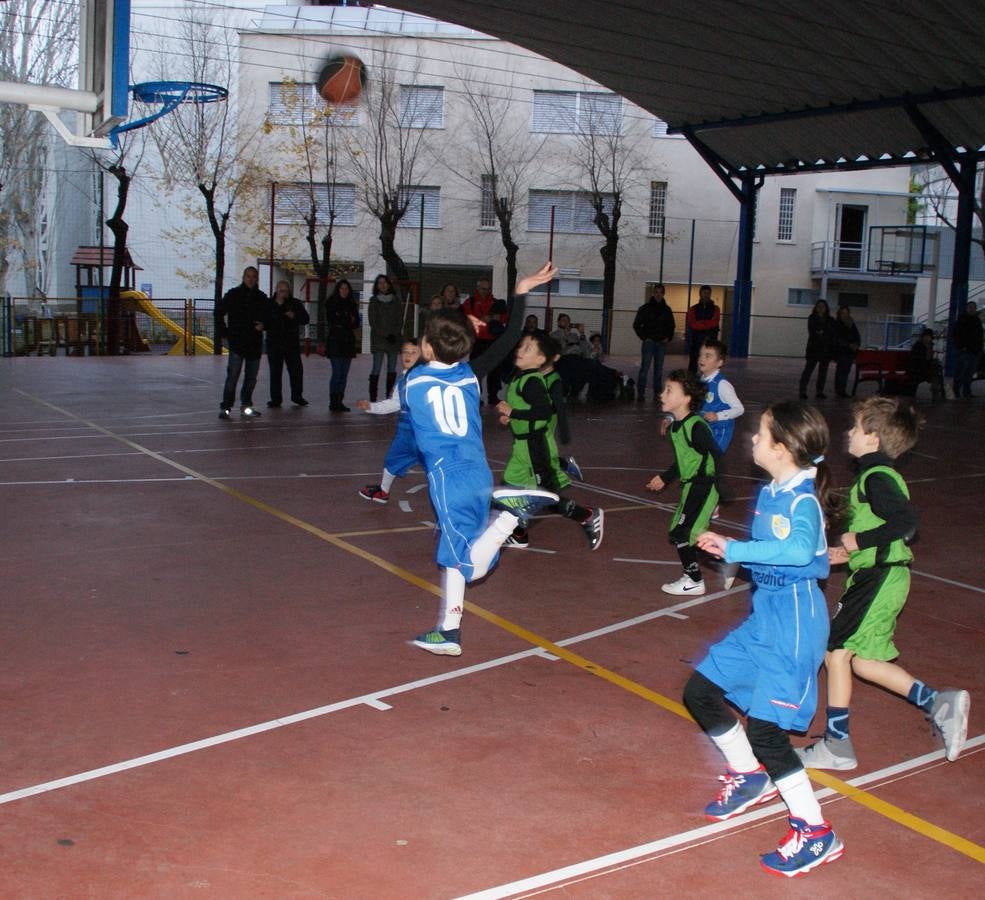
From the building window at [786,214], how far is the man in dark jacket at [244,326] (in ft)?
105

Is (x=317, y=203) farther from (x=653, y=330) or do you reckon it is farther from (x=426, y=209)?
(x=653, y=330)

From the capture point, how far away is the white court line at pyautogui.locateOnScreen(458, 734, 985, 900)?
11.6ft

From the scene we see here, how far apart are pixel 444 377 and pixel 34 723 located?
2428 millimetres

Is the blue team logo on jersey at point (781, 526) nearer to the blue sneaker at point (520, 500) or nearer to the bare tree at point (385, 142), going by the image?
the blue sneaker at point (520, 500)

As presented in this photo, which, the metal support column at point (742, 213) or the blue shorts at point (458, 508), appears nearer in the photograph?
the blue shorts at point (458, 508)

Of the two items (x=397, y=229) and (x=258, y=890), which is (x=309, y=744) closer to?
(x=258, y=890)

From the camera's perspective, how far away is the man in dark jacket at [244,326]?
1442 centimetres

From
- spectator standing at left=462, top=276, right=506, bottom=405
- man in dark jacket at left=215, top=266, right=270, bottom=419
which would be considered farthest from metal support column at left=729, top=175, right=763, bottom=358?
man in dark jacket at left=215, top=266, right=270, bottom=419

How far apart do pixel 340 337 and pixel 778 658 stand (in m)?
12.2

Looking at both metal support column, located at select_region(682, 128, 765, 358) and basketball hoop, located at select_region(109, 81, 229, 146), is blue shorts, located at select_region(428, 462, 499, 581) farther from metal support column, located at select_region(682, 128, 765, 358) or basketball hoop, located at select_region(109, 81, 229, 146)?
metal support column, located at select_region(682, 128, 765, 358)

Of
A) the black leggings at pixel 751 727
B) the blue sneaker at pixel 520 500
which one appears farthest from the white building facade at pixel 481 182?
the black leggings at pixel 751 727

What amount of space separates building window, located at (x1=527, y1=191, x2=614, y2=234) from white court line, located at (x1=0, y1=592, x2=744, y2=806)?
3509cm

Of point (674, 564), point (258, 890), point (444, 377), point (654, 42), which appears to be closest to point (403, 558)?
point (674, 564)

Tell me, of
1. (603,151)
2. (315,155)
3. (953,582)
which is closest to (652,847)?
(953,582)
